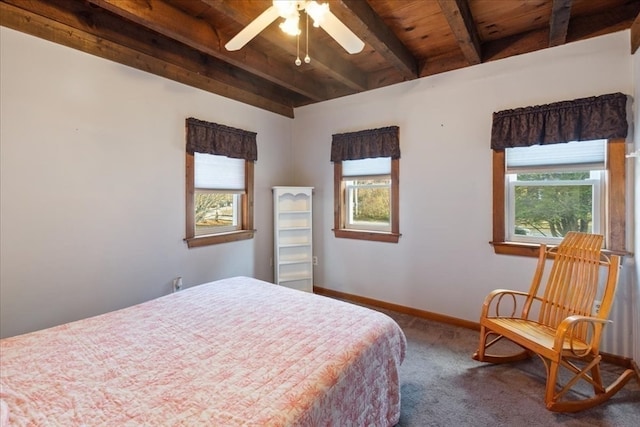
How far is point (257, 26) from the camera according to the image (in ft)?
5.58

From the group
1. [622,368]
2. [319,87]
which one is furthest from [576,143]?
[319,87]

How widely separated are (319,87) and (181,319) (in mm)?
3182

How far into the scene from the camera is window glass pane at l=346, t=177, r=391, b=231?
3564mm

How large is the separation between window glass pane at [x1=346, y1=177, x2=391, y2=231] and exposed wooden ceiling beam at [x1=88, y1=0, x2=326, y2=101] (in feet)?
4.73

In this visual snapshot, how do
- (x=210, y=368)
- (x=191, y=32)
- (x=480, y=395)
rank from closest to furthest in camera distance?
1. (x=210, y=368)
2. (x=480, y=395)
3. (x=191, y=32)

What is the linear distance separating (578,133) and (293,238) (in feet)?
9.94

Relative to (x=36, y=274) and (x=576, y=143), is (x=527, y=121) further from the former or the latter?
(x=36, y=274)

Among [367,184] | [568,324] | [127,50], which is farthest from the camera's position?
[367,184]

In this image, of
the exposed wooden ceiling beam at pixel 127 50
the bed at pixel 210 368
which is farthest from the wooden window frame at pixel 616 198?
the exposed wooden ceiling beam at pixel 127 50

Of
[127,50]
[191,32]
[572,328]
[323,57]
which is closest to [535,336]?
[572,328]

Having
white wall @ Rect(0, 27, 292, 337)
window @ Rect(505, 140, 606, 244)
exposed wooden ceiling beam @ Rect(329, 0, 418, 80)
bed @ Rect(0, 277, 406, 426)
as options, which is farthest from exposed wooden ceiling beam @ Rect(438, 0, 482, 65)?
white wall @ Rect(0, 27, 292, 337)

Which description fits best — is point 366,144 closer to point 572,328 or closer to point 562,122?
point 562,122

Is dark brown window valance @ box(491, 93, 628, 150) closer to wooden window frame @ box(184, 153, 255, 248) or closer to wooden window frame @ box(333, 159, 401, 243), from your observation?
wooden window frame @ box(333, 159, 401, 243)

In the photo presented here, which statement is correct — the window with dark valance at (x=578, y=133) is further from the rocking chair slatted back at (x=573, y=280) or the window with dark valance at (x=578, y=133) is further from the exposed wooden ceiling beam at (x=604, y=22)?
the exposed wooden ceiling beam at (x=604, y=22)
